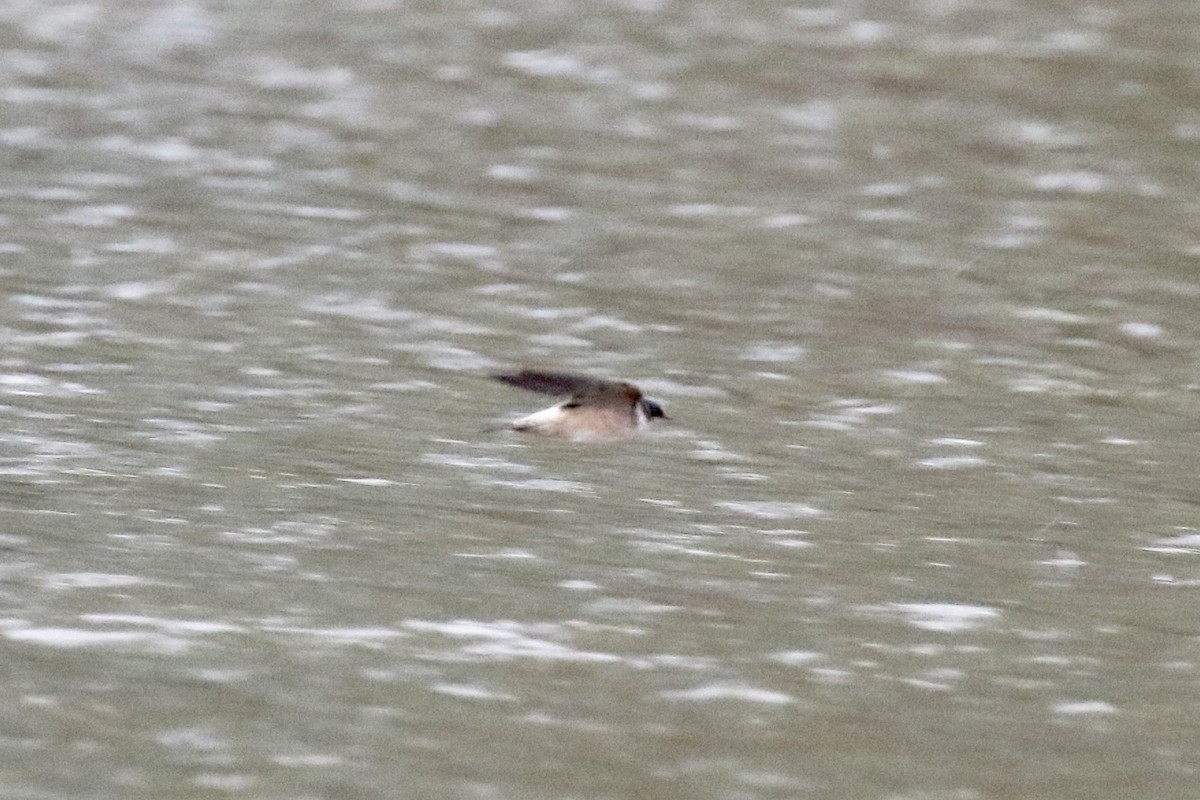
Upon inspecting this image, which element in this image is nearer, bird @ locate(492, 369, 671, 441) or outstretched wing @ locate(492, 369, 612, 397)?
outstretched wing @ locate(492, 369, 612, 397)

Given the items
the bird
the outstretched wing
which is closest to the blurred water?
the bird

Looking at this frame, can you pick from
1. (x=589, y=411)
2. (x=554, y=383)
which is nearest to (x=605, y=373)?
(x=589, y=411)

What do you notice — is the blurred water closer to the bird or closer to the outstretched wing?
the bird

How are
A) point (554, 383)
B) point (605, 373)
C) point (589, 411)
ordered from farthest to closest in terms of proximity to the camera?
point (605, 373) < point (589, 411) < point (554, 383)

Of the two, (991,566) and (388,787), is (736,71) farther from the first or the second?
(388,787)

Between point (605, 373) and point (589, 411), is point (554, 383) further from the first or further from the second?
point (605, 373)

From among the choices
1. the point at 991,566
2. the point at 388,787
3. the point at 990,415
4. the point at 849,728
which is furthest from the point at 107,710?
the point at 990,415

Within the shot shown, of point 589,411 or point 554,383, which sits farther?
point 589,411
